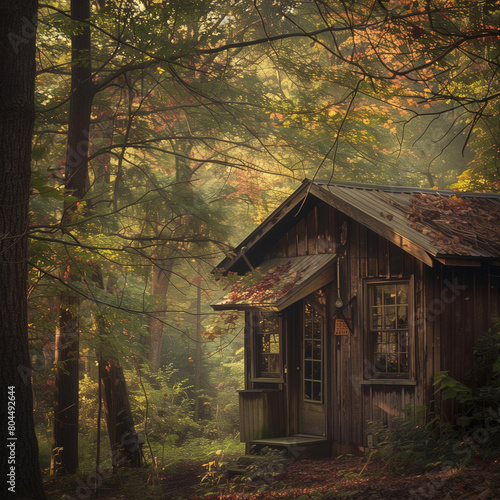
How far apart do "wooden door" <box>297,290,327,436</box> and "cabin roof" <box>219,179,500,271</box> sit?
77.7 inches

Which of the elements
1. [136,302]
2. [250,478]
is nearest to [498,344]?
[250,478]

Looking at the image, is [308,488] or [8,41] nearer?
[8,41]

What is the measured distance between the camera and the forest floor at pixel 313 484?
791cm

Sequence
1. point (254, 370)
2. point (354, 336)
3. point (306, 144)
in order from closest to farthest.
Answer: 1. point (354, 336)
2. point (254, 370)
3. point (306, 144)

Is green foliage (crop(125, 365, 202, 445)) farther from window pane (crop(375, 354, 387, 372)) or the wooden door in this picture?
window pane (crop(375, 354, 387, 372))

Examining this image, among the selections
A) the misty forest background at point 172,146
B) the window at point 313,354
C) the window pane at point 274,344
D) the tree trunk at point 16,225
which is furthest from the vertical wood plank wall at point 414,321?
the tree trunk at point 16,225

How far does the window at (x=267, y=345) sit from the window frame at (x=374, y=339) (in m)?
2.50

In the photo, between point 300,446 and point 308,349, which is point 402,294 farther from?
point 300,446

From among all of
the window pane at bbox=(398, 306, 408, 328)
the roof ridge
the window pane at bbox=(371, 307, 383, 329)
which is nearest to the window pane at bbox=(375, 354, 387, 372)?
the window pane at bbox=(371, 307, 383, 329)

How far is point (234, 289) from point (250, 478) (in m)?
3.87

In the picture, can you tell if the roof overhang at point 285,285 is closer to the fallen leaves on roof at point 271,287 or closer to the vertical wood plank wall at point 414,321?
the fallen leaves on roof at point 271,287

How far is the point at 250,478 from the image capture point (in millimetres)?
11117

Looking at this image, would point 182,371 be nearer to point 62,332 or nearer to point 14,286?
point 62,332

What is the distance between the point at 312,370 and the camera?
13844 millimetres
